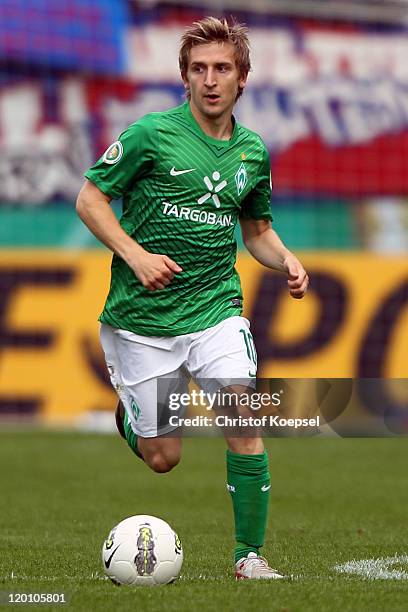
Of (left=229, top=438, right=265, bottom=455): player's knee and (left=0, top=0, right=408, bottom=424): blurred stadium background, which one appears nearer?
(left=229, top=438, right=265, bottom=455): player's knee

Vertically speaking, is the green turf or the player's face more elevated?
the player's face

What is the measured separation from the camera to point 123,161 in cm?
581

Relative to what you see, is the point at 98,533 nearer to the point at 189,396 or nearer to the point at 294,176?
the point at 189,396

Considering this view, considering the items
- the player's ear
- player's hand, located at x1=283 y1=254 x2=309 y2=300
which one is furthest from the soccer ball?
the player's ear

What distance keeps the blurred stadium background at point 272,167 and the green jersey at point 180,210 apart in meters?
9.17

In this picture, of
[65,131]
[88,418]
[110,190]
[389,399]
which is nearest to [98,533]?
[389,399]

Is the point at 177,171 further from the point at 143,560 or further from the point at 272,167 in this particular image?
the point at 272,167

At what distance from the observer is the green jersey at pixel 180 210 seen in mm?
5887

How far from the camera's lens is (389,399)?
6930 millimetres

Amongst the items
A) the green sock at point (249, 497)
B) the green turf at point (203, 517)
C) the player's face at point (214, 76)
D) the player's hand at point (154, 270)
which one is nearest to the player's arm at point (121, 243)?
the player's hand at point (154, 270)

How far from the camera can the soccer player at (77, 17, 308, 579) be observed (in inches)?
228

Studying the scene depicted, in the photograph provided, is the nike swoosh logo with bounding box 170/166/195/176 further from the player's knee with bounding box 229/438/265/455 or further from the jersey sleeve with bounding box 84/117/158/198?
the player's knee with bounding box 229/438/265/455

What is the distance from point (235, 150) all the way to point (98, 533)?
245 cm

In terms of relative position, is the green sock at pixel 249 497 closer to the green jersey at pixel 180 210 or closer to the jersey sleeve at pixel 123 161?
the green jersey at pixel 180 210
